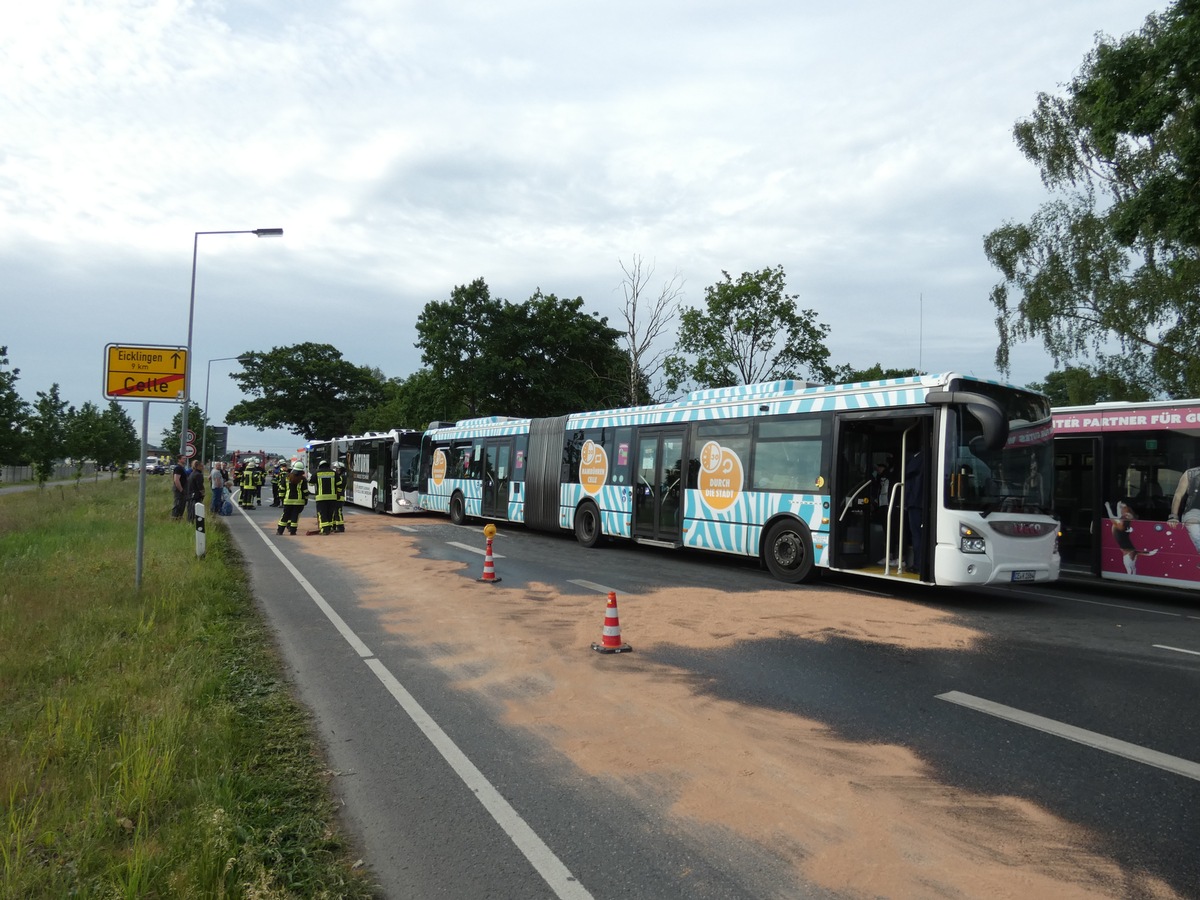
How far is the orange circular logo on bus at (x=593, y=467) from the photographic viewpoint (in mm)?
17688

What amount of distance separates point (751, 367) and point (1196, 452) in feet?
66.0

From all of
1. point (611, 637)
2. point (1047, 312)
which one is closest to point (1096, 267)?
point (1047, 312)

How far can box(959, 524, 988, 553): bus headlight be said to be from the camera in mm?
10062

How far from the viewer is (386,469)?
28984 millimetres

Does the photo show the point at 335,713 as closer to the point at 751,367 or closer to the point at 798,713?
the point at 798,713

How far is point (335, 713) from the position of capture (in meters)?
5.81

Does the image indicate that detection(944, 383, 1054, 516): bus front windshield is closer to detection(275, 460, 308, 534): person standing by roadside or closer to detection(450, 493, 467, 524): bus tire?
detection(275, 460, 308, 534): person standing by roadside

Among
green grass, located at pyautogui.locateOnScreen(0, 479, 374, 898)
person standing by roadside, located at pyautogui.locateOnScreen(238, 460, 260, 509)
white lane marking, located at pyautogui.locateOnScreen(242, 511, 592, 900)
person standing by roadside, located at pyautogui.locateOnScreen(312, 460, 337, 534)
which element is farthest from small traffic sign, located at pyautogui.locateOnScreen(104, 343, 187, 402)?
person standing by roadside, located at pyautogui.locateOnScreen(238, 460, 260, 509)

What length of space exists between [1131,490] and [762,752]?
10.5 meters

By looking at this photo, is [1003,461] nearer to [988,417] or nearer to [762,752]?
[988,417]

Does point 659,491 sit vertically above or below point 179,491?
above

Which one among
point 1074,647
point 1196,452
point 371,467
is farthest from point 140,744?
point 371,467

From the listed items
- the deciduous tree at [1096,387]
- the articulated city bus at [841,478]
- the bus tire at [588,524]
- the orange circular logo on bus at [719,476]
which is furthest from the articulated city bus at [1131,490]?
the deciduous tree at [1096,387]

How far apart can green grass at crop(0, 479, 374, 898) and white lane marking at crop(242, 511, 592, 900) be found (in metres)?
0.73
